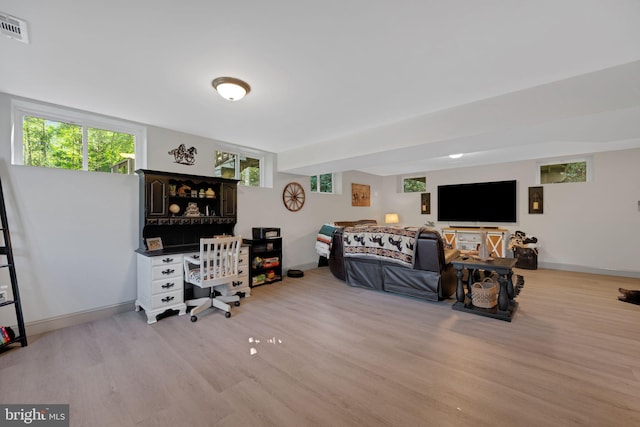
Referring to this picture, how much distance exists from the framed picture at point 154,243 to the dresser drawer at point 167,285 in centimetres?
48

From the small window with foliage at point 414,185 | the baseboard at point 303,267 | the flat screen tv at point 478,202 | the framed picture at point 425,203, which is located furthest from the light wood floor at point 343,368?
the small window with foliage at point 414,185

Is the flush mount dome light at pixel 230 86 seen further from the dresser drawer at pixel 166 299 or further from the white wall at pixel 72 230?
the dresser drawer at pixel 166 299

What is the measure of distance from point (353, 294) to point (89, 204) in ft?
12.4

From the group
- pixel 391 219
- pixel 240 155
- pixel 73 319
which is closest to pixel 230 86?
pixel 240 155

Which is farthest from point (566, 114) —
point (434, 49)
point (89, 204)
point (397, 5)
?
point (89, 204)

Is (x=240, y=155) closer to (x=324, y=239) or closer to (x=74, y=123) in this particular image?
(x=74, y=123)

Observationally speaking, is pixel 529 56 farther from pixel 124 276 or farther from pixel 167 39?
pixel 124 276

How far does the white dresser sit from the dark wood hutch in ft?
0.63

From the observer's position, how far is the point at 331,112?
3.21 m

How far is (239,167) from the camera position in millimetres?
4941

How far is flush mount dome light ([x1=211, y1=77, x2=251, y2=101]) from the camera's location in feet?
7.92

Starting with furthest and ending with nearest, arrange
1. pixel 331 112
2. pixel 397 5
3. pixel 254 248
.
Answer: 1. pixel 254 248
2. pixel 331 112
3. pixel 397 5

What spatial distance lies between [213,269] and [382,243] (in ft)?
8.16

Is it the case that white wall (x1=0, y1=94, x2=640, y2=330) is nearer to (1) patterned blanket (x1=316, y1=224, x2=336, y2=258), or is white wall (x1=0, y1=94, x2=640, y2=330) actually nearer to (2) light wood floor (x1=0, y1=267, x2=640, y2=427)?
(1) patterned blanket (x1=316, y1=224, x2=336, y2=258)
